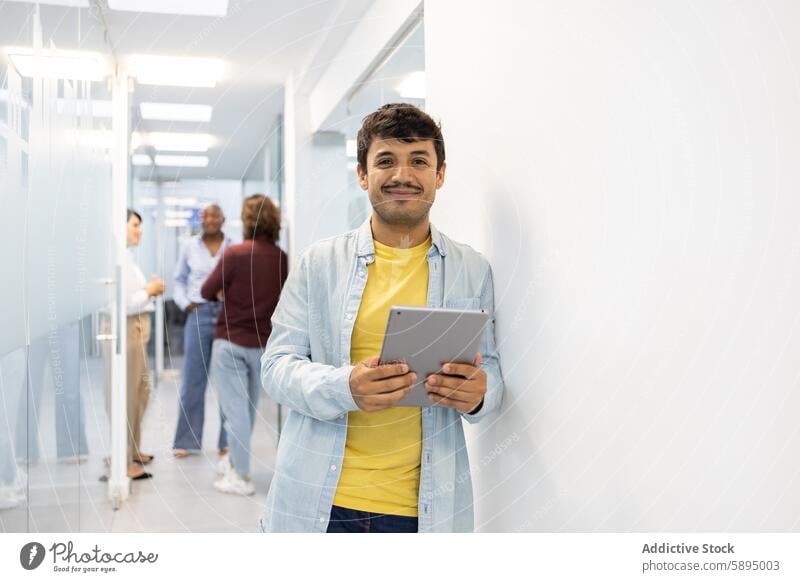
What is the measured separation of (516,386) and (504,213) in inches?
9.0

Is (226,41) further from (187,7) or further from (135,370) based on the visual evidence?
(135,370)

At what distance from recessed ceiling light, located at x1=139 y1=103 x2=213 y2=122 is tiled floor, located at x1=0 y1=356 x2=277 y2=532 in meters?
0.57

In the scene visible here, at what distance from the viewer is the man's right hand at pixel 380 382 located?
0.79 m

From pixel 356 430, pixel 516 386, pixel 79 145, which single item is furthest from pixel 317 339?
pixel 79 145

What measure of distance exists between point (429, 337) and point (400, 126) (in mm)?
275

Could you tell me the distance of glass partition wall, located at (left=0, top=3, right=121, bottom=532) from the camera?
0.85 metres

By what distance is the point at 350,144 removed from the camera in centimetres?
166

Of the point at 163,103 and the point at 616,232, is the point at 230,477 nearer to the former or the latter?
the point at 163,103

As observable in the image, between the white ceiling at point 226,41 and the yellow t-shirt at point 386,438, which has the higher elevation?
the white ceiling at point 226,41

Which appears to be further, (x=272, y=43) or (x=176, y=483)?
(x=176, y=483)

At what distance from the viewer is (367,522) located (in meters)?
0.90

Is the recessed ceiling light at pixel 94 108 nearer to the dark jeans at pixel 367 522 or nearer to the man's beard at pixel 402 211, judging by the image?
the man's beard at pixel 402 211

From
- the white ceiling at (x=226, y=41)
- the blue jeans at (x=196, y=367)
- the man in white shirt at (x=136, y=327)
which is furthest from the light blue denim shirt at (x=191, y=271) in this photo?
the white ceiling at (x=226, y=41)

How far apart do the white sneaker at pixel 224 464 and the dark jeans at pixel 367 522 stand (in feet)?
3.40
